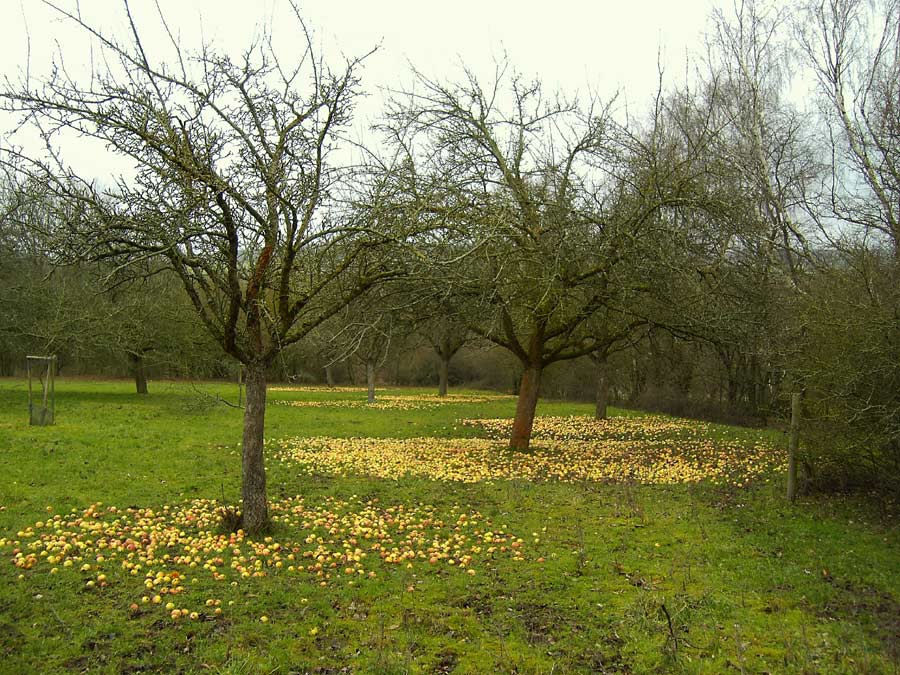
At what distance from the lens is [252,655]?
436 centimetres

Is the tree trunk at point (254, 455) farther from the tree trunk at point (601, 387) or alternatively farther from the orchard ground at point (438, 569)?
the tree trunk at point (601, 387)

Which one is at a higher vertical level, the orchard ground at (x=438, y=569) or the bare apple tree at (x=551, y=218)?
the bare apple tree at (x=551, y=218)

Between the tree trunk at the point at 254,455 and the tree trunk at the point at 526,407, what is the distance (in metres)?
7.28

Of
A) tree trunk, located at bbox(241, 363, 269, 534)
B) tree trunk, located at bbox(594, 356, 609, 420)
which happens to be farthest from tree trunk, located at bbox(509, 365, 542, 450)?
tree trunk, located at bbox(594, 356, 609, 420)

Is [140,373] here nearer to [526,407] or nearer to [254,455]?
[526,407]

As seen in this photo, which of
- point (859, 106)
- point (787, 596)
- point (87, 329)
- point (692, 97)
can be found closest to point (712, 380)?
point (692, 97)

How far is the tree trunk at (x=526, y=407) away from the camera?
44.2 feet

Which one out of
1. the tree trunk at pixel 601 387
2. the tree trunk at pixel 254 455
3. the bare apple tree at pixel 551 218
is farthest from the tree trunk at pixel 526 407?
the tree trunk at pixel 601 387

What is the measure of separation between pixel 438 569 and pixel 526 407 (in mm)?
7695

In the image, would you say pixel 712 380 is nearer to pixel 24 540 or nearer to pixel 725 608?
pixel 725 608

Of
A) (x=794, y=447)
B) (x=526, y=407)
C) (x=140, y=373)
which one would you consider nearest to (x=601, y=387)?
(x=526, y=407)

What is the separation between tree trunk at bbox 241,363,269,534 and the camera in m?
6.89

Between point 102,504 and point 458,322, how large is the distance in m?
6.58

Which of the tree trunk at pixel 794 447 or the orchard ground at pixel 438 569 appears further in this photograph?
the tree trunk at pixel 794 447
